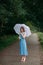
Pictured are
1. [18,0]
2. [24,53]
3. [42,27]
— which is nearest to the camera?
[24,53]

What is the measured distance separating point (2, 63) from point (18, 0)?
9.13m

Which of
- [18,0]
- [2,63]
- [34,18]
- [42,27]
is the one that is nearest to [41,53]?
[2,63]

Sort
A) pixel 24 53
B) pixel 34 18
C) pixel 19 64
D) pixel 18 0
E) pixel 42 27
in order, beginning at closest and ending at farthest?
pixel 19 64 → pixel 24 53 → pixel 18 0 → pixel 34 18 → pixel 42 27

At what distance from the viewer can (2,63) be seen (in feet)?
37.8

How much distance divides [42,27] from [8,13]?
31385 mm

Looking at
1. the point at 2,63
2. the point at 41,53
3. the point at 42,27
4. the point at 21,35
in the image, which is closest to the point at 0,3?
the point at 41,53

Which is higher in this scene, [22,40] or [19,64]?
[22,40]

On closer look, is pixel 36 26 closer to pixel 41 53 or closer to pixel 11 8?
pixel 11 8

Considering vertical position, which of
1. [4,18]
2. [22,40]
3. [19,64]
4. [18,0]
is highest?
[18,0]

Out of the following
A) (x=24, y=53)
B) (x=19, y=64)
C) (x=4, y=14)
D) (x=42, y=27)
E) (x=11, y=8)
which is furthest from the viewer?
(x=42, y=27)

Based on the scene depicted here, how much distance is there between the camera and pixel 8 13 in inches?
688

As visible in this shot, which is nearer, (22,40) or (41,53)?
(22,40)

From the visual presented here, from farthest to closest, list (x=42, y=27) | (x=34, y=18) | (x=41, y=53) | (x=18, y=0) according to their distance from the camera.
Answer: (x=42, y=27) → (x=34, y=18) → (x=18, y=0) → (x=41, y=53)

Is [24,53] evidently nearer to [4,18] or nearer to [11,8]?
[4,18]
